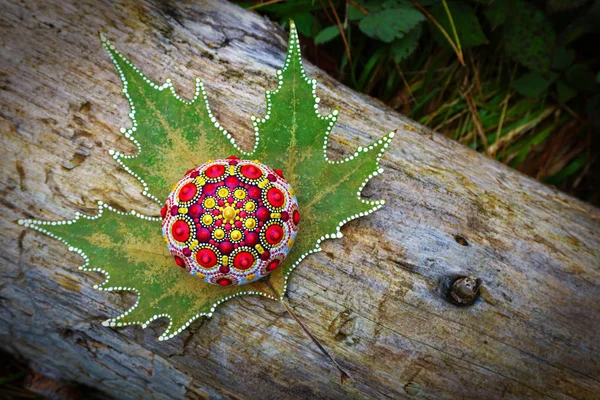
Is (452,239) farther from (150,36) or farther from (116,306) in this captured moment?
(150,36)

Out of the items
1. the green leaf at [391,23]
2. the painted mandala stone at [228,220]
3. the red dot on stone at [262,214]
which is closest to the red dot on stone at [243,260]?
the painted mandala stone at [228,220]

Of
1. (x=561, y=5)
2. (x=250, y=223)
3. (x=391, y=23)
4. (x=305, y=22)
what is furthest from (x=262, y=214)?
(x=561, y=5)

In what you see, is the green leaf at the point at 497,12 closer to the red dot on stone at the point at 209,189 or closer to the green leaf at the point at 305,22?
the green leaf at the point at 305,22

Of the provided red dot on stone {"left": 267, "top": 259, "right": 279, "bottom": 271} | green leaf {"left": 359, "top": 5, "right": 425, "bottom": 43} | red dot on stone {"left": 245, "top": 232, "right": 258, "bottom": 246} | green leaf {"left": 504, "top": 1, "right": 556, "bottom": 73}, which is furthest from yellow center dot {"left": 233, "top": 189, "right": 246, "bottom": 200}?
green leaf {"left": 504, "top": 1, "right": 556, "bottom": 73}

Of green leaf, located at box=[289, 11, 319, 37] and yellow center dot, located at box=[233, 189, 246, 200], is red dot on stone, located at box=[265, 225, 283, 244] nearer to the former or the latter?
yellow center dot, located at box=[233, 189, 246, 200]

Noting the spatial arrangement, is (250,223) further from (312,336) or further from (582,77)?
(582,77)

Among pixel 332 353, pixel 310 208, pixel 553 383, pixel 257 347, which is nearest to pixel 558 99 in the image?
pixel 553 383
